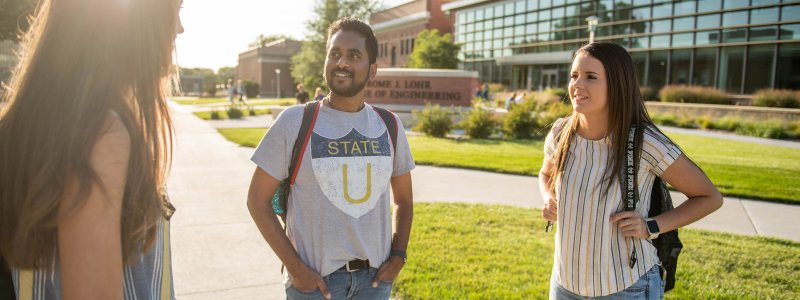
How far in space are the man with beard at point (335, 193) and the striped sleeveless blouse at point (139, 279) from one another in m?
0.62

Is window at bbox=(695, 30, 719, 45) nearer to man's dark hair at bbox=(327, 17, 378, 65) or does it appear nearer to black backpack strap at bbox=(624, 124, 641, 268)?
black backpack strap at bbox=(624, 124, 641, 268)

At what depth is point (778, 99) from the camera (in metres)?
23.5

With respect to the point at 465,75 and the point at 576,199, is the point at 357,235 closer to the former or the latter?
the point at 576,199

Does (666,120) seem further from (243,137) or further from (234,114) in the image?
(234,114)

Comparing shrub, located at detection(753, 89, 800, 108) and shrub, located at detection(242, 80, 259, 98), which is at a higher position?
shrub, located at detection(242, 80, 259, 98)

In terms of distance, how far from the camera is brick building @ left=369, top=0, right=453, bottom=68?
55.5 m

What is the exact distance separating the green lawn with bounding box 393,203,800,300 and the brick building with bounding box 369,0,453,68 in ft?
165

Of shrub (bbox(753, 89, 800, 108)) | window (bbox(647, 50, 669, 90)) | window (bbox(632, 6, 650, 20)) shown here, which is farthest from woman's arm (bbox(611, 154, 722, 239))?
window (bbox(632, 6, 650, 20))

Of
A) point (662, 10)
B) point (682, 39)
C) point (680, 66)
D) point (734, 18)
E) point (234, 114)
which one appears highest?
point (662, 10)

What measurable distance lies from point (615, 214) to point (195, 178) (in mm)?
8052

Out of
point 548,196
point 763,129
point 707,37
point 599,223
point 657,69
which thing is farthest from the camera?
point 657,69

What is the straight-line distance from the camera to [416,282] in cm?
432

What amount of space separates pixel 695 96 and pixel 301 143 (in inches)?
1137

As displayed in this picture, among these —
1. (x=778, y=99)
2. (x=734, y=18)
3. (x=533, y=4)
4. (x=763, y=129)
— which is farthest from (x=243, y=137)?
(x=533, y=4)
